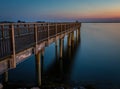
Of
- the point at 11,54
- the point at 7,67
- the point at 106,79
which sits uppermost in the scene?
the point at 11,54

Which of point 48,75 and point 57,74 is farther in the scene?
point 57,74

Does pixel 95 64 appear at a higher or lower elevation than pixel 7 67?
lower

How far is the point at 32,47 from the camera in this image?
31.7ft

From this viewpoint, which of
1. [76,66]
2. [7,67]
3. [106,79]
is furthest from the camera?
[76,66]

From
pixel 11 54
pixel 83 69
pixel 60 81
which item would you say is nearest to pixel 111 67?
pixel 83 69

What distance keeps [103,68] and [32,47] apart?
1046 centimetres

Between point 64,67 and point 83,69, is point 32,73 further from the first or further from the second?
point 83,69

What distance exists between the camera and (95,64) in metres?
19.7

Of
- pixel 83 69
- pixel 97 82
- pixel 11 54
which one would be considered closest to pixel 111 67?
pixel 83 69

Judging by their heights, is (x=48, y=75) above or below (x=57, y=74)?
above

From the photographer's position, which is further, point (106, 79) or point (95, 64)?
point (95, 64)

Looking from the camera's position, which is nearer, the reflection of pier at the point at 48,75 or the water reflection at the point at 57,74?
the reflection of pier at the point at 48,75

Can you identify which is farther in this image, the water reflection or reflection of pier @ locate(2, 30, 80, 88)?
the water reflection

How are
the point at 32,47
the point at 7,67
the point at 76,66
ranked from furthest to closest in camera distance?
the point at 76,66 < the point at 32,47 < the point at 7,67
